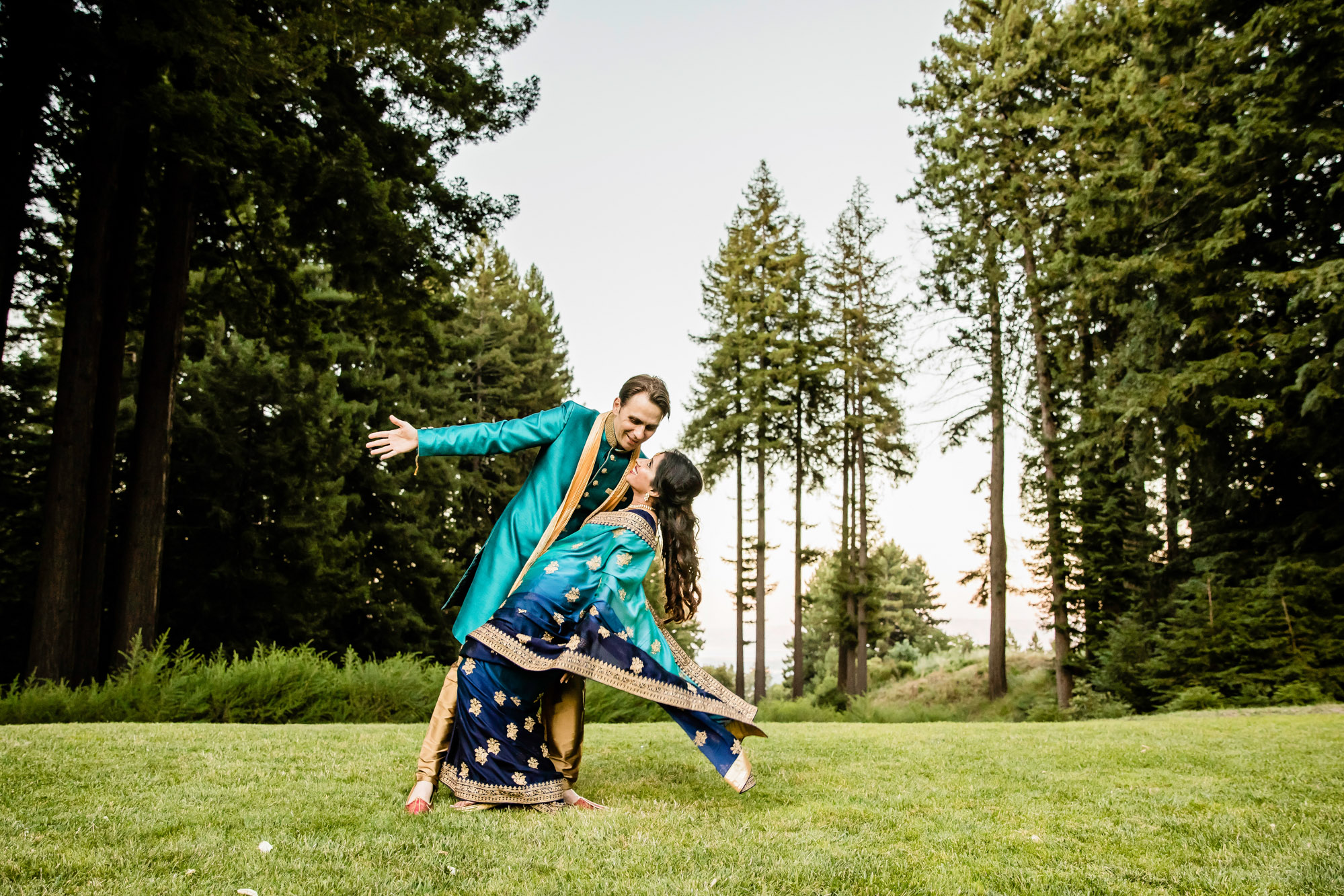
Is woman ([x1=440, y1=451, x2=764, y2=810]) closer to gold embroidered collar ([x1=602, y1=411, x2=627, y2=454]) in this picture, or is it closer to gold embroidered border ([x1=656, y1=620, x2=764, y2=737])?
gold embroidered border ([x1=656, y1=620, x2=764, y2=737])

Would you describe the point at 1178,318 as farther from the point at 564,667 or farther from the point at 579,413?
the point at 564,667

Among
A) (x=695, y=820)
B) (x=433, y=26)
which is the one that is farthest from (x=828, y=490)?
(x=695, y=820)

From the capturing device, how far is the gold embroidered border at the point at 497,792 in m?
3.57

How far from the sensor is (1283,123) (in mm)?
12000

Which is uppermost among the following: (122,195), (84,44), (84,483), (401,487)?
(84,44)

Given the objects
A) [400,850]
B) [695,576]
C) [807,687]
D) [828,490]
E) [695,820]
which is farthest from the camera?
[807,687]

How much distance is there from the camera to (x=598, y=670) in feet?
12.1

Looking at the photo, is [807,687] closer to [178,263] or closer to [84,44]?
[178,263]

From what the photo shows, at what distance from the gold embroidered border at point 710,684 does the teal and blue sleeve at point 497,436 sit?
1171mm

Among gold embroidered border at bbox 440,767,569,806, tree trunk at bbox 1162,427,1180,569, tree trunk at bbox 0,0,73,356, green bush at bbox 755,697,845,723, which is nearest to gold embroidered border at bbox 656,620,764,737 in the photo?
gold embroidered border at bbox 440,767,569,806

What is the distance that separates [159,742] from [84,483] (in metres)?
5.36

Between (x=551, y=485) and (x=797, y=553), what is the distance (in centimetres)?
2378

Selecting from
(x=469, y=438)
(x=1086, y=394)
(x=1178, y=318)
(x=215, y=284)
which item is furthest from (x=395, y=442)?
(x=1086, y=394)

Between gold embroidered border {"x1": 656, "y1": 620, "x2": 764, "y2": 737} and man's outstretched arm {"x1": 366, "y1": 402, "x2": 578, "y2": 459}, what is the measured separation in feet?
3.88
